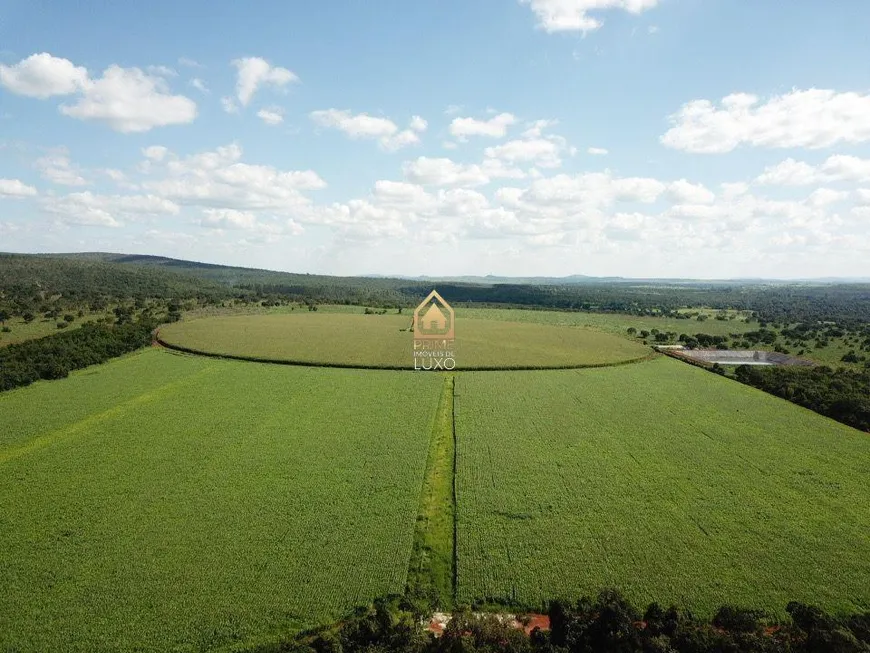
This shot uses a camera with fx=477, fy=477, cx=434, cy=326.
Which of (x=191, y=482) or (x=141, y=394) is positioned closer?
(x=191, y=482)

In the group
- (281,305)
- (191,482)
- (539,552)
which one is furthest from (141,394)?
(281,305)

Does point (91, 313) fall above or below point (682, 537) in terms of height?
above

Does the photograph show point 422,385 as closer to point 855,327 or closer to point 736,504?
point 736,504

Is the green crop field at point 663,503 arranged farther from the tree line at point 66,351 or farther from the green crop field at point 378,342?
the tree line at point 66,351

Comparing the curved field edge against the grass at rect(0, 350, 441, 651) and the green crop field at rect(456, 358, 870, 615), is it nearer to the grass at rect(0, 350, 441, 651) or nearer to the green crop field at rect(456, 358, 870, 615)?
the green crop field at rect(456, 358, 870, 615)

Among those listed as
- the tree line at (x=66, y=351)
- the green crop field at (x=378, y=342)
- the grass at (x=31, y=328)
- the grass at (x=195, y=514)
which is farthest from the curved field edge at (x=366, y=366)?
the grass at (x=31, y=328)

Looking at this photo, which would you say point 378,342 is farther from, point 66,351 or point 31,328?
point 31,328
